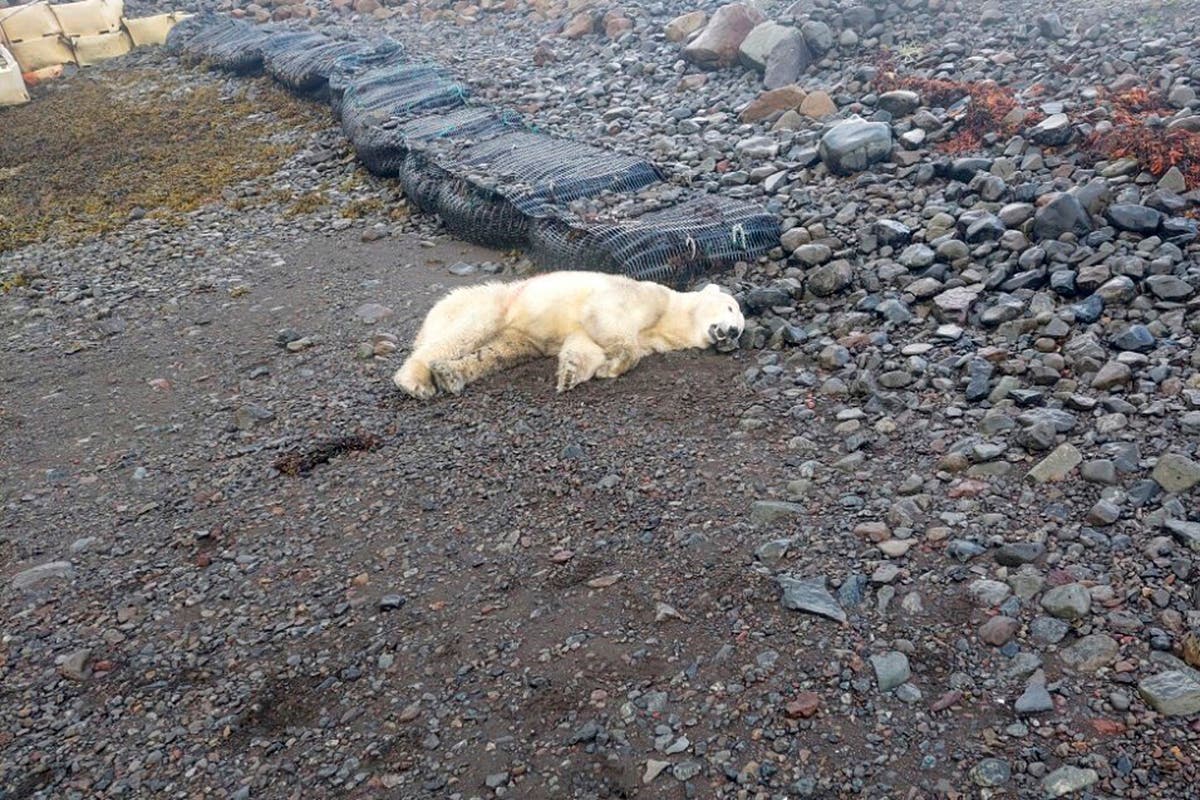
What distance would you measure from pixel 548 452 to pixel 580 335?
3.75 feet

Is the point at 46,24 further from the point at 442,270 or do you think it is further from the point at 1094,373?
the point at 1094,373

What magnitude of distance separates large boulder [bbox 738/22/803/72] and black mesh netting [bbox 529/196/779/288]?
15.1ft

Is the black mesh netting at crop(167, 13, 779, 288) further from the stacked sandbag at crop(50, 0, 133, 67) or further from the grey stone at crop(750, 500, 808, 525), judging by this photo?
the stacked sandbag at crop(50, 0, 133, 67)

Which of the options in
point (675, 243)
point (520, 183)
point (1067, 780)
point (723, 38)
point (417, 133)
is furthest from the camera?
point (723, 38)

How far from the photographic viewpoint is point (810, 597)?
4.30m

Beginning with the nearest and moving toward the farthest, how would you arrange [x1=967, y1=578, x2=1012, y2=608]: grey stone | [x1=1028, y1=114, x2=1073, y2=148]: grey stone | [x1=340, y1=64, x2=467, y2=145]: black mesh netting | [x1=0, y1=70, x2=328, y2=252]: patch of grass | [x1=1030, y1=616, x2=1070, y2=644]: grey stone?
[x1=1030, y1=616, x2=1070, y2=644]: grey stone, [x1=967, y1=578, x2=1012, y2=608]: grey stone, [x1=1028, y1=114, x2=1073, y2=148]: grey stone, [x1=0, y1=70, x2=328, y2=252]: patch of grass, [x1=340, y1=64, x2=467, y2=145]: black mesh netting

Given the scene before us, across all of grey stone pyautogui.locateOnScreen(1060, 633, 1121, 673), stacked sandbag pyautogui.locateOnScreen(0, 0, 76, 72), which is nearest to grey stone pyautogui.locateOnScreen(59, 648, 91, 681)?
grey stone pyautogui.locateOnScreen(1060, 633, 1121, 673)

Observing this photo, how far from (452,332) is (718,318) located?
180 centimetres

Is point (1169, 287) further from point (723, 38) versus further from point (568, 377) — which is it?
point (723, 38)

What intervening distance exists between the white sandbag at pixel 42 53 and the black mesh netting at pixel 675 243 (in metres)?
13.4

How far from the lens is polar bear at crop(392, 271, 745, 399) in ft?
21.2

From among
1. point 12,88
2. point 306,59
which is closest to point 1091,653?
point 306,59

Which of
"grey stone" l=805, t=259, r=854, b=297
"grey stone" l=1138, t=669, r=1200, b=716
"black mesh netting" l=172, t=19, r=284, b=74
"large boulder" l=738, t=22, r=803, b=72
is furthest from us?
"black mesh netting" l=172, t=19, r=284, b=74

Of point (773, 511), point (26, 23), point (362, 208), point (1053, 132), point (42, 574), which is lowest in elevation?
point (362, 208)
